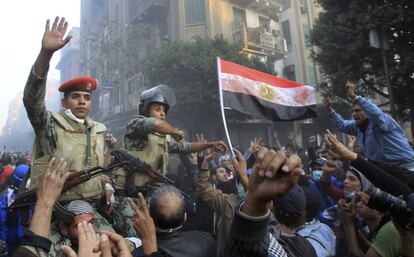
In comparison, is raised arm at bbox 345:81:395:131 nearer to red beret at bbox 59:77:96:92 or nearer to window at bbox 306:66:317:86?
red beret at bbox 59:77:96:92

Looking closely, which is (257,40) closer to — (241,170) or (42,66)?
(241,170)

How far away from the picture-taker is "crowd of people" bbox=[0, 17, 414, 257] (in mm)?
1292

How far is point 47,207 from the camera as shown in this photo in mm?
1712

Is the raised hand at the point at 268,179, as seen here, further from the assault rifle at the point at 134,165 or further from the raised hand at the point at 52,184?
the assault rifle at the point at 134,165

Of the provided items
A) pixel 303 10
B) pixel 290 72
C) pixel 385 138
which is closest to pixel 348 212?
pixel 385 138

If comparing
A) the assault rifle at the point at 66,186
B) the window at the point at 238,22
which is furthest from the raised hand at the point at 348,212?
the window at the point at 238,22

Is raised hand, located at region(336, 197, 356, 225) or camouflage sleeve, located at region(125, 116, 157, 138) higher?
camouflage sleeve, located at region(125, 116, 157, 138)

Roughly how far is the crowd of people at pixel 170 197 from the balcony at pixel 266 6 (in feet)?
74.1

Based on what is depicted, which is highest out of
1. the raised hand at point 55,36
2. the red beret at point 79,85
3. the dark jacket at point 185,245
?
the raised hand at point 55,36

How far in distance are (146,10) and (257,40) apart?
8.58 meters

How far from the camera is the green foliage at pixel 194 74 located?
1856cm

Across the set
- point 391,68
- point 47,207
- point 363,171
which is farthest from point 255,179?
point 391,68

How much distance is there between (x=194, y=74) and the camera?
18.9 metres

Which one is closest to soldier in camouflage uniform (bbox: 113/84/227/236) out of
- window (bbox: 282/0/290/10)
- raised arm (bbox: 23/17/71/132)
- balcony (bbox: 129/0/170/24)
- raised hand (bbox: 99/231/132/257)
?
raised arm (bbox: 23/17/71/132)
